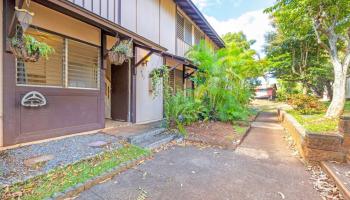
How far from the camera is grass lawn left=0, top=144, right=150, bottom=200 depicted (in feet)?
8.68

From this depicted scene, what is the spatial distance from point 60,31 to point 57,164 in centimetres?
300

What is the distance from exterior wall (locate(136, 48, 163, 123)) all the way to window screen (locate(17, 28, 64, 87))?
9.34ft

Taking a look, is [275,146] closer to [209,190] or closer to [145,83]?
[209,190]

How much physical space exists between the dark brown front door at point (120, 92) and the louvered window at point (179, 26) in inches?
166

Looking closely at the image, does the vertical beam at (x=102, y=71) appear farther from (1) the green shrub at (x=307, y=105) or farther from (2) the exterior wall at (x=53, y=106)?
(1) the green shrub at (x=307, y=105)

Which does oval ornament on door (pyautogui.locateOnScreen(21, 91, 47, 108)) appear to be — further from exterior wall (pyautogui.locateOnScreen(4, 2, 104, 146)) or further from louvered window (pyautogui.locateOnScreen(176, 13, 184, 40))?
louvered window (pyautogui.locateOnScreen(176, 13, 184, 40))

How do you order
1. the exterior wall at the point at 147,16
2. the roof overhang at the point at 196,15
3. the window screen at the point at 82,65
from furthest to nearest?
the roof overhang at the point at 196,15, the exterior wall at the point at 147,16, the window screen at the point at 82,65

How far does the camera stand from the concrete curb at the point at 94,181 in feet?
8.86

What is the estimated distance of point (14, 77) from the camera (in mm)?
3898

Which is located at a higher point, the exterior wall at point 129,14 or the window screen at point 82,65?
the exterior wall at point 129,14

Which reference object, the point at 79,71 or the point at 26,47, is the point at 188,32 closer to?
the point at 79,71

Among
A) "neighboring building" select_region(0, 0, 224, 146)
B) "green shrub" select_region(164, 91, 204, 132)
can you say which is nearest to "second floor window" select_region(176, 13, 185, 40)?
"neighboring building" select_region(0, 0, 224, 146)

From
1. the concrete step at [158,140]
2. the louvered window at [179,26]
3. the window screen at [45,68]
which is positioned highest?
the louvered window at [179,26]

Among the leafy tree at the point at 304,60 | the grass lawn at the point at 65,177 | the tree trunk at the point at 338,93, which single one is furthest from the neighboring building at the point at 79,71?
the leafy tree at the point at 304,60
